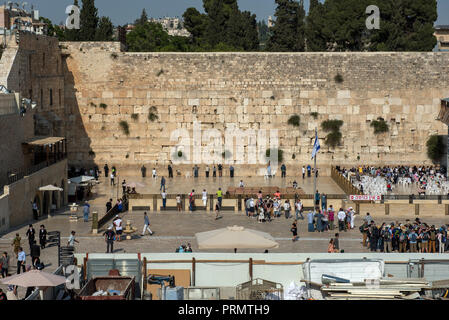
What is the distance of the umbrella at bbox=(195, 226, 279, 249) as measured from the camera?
1611cm

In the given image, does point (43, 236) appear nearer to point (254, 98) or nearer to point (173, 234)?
point (173, 234)

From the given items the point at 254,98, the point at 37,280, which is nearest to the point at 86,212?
the point at 37,280

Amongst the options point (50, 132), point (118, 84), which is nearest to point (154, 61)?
point (118, 84)

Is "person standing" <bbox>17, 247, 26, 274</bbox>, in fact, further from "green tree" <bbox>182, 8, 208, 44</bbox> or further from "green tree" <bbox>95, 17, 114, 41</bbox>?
"green tree" <bbox>182, 8, 208, 44</bbox>

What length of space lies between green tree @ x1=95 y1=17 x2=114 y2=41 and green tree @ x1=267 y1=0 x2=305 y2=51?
A: 1124cm

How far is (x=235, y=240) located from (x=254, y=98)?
72.3 ft

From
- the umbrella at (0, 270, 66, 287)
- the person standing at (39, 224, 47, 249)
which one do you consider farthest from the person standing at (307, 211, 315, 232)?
the umbrella at (0, 270, 66, 287)

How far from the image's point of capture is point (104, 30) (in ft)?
152

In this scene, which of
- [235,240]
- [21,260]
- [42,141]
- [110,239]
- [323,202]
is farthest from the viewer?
[42,141]

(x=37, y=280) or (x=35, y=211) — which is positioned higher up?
(x=37, y=280)

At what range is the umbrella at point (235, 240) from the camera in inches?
634

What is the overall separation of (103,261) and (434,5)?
120ft

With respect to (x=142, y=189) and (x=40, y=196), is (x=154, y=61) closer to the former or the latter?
(x=142, y=189)

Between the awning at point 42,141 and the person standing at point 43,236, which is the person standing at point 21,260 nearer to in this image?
the person standing at point 43,236
